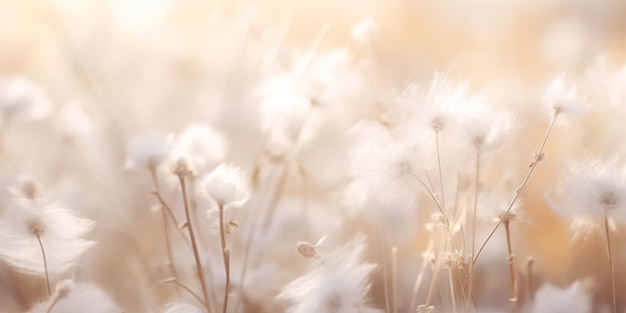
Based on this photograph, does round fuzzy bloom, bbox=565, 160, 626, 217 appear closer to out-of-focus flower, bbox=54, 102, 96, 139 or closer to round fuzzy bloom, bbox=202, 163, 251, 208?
round fuzzy bloom, bbox=202, 163, 251, 208

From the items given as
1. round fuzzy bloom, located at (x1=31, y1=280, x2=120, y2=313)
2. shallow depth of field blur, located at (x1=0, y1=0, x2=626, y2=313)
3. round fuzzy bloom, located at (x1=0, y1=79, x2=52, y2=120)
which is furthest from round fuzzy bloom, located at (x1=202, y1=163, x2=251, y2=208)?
round fuzzy bloom, located at (x1=0, y1=79, x2=52, y2=120)

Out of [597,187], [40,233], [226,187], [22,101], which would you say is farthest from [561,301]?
[22,101]

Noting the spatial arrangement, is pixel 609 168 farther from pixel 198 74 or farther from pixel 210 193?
pixel 198 74

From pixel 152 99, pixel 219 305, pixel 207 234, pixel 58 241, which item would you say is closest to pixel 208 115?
pixel 152 99

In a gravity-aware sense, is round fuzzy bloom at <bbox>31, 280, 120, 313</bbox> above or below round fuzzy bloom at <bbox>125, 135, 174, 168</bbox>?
below

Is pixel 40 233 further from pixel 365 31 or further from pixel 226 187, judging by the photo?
pixel 365 31

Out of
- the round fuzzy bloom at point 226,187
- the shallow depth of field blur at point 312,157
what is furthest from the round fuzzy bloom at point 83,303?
the round fuzzy bloom at point 226,187

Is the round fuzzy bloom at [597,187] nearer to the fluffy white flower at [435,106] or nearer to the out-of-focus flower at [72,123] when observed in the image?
the fluffy white flower at [435,106]
